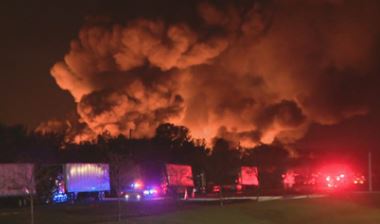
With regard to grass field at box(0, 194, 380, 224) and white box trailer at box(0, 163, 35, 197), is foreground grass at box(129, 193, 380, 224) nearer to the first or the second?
grass field at box(0, 194, 380, 224)

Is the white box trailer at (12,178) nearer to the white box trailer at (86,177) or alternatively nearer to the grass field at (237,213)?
the grass field at (237,213)

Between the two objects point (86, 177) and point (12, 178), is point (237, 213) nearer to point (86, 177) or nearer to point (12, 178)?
point (12, 178)

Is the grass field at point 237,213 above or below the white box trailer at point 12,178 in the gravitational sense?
below

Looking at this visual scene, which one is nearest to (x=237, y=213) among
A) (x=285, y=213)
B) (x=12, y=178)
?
(x=285, y=213)

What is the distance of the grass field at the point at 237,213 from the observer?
121ft

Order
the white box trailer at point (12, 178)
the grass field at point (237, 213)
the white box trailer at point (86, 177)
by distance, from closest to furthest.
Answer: the grass field at point (237, 213)
the white box trailer at point (12, 178)
the white box trailer at point (86, 177)

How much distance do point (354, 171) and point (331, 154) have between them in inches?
452

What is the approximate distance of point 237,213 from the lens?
1617 inches

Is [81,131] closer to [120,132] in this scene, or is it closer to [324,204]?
[120,132]

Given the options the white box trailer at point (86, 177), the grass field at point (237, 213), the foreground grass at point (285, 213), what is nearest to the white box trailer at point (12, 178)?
the grass field at point (237, 213)

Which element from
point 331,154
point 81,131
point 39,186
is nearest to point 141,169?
point 39,186

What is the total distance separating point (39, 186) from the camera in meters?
40.3

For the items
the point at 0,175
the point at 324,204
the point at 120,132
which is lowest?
the point at 324,204

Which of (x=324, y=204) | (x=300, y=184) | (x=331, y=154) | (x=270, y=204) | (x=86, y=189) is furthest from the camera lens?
(x=331, y=154)
